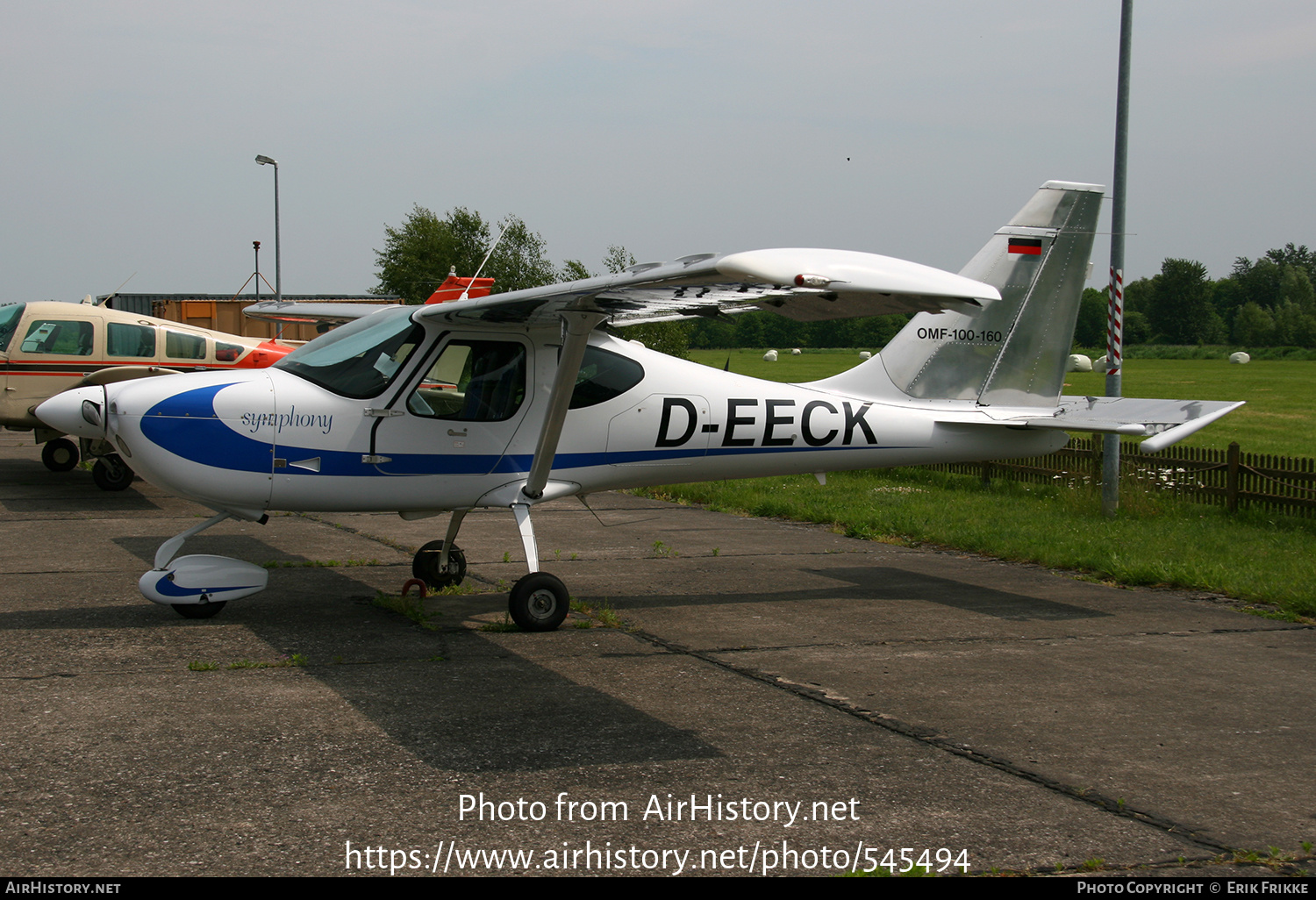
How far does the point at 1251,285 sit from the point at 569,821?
483ft

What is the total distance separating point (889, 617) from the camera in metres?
8.11

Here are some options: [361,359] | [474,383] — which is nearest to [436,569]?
[474,383]

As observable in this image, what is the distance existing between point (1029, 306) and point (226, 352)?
12159 mm

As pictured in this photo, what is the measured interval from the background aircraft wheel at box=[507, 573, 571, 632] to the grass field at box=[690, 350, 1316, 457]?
9.68m

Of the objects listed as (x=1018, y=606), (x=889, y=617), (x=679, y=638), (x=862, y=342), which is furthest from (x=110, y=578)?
(x=862, y=342)

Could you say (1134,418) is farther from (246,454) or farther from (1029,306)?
(246,454)

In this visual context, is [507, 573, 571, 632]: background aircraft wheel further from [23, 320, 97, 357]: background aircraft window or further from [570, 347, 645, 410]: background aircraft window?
[23, 320, 97, 357]: background aircraft window

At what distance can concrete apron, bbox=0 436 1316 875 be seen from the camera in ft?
13.3

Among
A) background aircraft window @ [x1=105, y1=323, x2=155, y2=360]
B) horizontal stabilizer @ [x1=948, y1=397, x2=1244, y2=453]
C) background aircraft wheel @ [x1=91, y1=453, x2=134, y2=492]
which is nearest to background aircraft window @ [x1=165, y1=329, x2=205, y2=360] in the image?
background aircraft window @ [x1=105, y1=323, x2=155, y2=360]

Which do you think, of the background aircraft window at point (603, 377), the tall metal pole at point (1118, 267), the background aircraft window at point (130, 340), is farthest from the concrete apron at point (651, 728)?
the background aircraft window at point (130, 340)

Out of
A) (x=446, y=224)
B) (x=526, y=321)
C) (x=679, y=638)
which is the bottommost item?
(x=679, y=638)

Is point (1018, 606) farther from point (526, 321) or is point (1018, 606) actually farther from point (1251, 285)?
point (1251, 285)

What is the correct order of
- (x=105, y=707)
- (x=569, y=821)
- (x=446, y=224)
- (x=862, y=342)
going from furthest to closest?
(x=862, y=342)
(x=446, y=224)
(x=105, y=707)
(x=569, y=821)

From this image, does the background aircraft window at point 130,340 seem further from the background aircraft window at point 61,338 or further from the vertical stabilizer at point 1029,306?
the vertical stabilizer at point 1029,306
